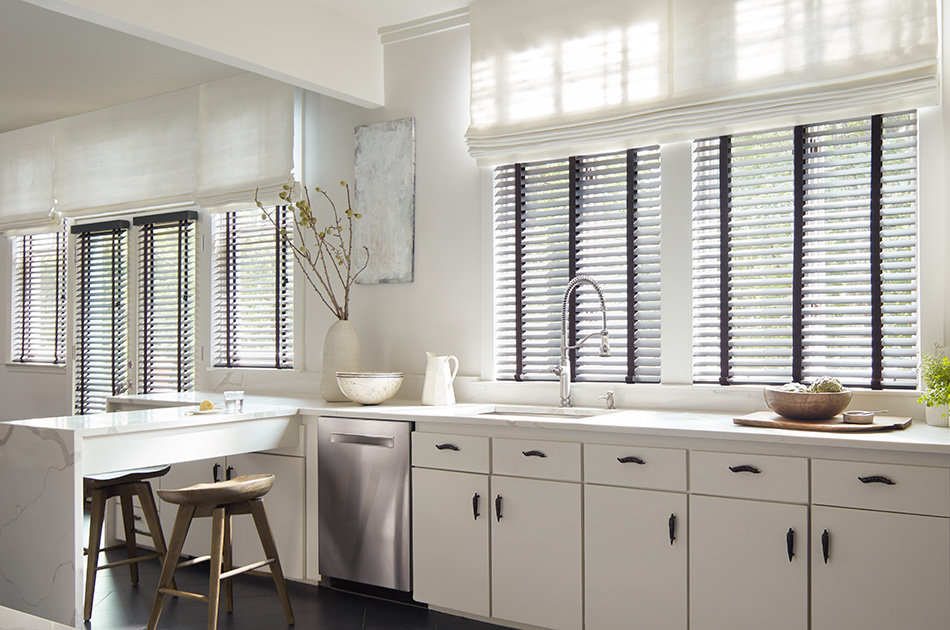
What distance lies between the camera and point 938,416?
2920mm

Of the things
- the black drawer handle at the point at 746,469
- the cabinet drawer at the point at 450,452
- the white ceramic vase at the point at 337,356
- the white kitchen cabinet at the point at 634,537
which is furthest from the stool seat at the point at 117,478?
the black drawer handle at the point at 746,469

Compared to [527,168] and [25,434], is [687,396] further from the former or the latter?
[25,434]

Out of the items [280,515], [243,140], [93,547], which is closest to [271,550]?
[280,515]

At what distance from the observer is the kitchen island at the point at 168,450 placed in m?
2.72

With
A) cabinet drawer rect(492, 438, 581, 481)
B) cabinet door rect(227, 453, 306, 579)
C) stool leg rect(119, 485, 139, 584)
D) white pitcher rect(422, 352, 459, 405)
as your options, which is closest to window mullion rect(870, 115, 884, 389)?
cabinet drawer rect(492, 438, 581, 481)

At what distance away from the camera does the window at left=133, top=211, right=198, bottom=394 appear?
5492 mm

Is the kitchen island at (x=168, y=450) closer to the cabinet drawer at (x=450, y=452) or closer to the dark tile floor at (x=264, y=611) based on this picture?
the cabinet drawer at (x=450, y=452)

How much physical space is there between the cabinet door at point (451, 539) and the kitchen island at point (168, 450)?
0.15ft

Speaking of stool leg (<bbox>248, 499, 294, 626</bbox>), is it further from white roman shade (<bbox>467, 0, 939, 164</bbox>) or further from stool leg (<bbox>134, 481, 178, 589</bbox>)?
white roman shade (<bbox>467, 0, 939, 164</bbox>)

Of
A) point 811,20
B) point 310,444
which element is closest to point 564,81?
point 811,20

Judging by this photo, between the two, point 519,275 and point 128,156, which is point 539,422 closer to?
point 519,275

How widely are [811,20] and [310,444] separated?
9.75 ft

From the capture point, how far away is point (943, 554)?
2477 mm

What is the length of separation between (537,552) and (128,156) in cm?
432
